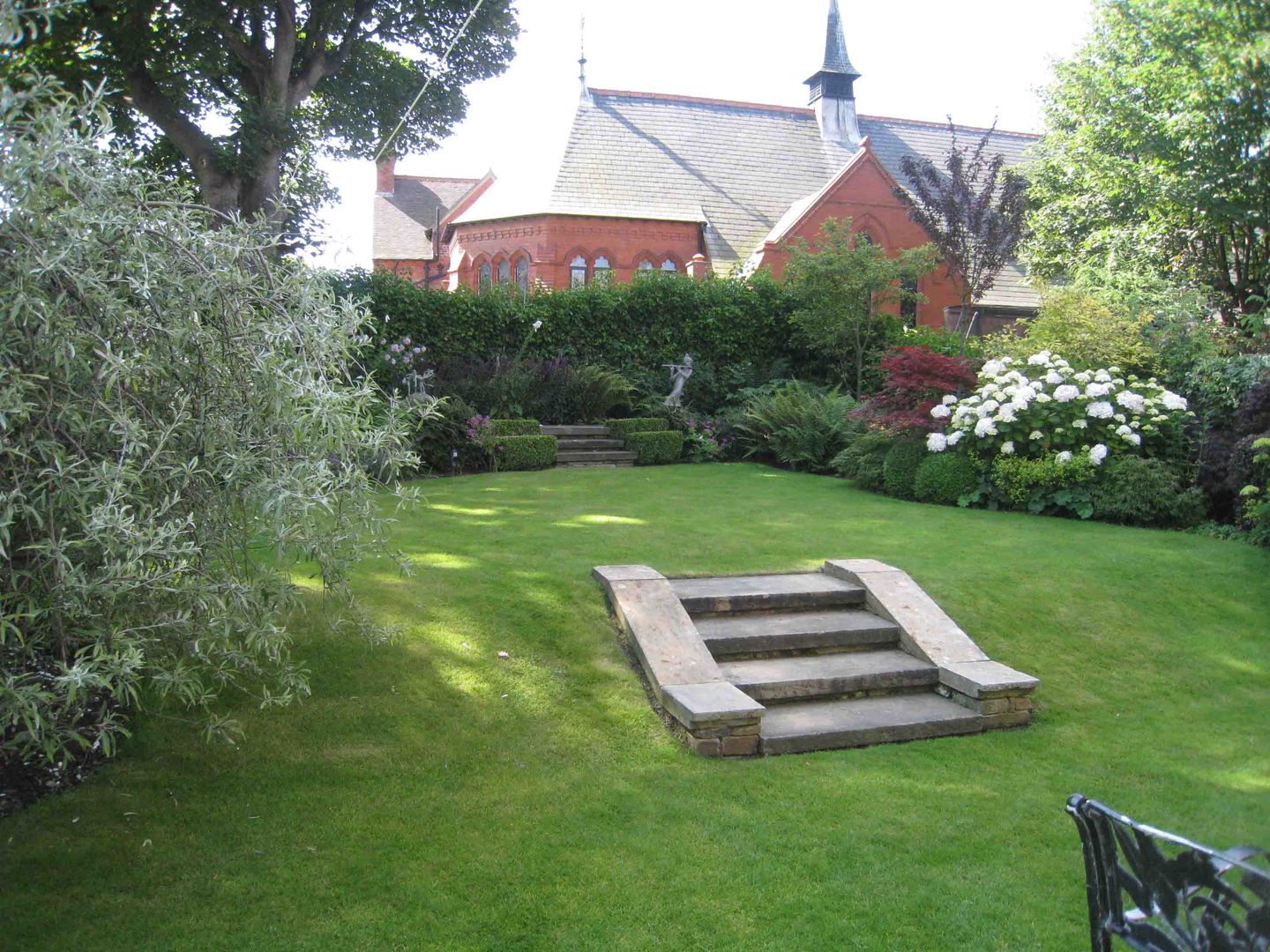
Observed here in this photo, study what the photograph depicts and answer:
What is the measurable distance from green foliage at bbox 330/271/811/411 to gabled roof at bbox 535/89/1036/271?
41.7ft

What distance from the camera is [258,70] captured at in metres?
16.5

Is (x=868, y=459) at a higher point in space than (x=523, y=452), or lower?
higher

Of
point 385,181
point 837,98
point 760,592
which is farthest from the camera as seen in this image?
point 385,181

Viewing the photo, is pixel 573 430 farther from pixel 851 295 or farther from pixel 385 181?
pixel 385 181

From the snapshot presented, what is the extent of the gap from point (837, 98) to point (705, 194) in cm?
858

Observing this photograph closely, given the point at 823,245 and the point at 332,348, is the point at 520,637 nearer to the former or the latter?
the point at 332,348

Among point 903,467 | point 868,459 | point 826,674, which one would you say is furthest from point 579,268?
point 826,674

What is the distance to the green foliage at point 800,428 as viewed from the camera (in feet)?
47.2

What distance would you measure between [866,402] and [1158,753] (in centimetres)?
817

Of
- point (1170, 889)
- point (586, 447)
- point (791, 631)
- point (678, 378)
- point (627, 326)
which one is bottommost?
point (791, 631)

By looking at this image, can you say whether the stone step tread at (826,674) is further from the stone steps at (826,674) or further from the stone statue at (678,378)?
the stone statue at (678,378)

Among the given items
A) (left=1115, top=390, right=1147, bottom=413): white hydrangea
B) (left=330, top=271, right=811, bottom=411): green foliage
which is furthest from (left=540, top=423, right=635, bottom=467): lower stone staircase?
(left=1115, top=390, right=1147, bottom=413): white hydrangea

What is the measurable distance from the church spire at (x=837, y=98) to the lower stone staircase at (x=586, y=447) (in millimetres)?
25608

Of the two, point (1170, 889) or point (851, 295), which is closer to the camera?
point (1170, 889)
